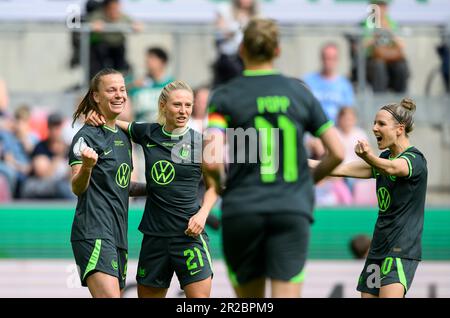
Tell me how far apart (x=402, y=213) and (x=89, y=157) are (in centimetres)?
224

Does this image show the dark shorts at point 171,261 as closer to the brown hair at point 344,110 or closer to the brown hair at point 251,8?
the brown hair at point 344,110

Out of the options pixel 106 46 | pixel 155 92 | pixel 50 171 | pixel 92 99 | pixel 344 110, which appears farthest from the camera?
pixel 106 46

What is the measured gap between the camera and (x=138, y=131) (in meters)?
7.57

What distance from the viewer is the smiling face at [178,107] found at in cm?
741

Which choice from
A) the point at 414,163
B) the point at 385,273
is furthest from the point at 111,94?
the point at 385,273

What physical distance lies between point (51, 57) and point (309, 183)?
298 inches

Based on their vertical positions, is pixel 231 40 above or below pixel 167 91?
above

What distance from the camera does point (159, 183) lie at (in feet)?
24.5

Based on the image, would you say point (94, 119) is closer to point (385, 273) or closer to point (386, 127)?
point (386, 127)

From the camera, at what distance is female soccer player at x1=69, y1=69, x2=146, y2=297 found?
7090mm

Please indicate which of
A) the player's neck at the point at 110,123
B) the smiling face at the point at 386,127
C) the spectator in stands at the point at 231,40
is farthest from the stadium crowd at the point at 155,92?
the smiling face at the point at 386,127

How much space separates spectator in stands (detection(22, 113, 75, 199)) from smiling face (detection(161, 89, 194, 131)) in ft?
15.1
